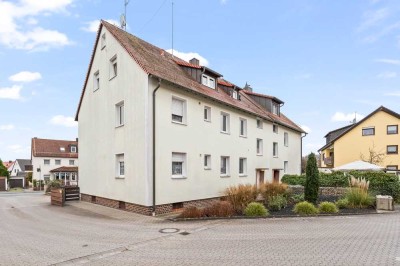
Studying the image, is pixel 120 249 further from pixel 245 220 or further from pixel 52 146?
pixel 52 146

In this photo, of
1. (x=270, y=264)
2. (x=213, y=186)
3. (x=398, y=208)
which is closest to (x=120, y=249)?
(x=270, y=264)

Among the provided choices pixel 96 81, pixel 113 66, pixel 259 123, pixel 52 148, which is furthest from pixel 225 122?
pixel 52 148

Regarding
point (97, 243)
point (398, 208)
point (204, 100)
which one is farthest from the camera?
point (204, 100)

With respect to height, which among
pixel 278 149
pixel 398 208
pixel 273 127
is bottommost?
pixel 398 208

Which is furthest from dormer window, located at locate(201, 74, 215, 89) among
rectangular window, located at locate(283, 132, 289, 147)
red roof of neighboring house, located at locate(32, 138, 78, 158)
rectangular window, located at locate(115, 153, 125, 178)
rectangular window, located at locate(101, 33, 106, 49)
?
red roof of neighboring house, located at locate(32, 138, 78, 158)

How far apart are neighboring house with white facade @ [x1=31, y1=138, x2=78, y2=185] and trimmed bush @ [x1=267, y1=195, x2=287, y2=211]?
42149 mm

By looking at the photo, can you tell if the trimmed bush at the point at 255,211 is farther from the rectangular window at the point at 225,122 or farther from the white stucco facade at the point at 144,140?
the rectangular window at the point at 225,122

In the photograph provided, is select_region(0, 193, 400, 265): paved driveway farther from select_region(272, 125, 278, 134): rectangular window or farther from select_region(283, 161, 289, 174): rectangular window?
select_region(283, 161, 289, 174): rectangular window

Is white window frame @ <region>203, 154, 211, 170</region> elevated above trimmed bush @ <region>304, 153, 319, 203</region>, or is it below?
above

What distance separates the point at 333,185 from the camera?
21109 mm

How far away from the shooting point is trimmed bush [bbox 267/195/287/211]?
14141 millimetres

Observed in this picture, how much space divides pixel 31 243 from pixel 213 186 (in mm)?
10815

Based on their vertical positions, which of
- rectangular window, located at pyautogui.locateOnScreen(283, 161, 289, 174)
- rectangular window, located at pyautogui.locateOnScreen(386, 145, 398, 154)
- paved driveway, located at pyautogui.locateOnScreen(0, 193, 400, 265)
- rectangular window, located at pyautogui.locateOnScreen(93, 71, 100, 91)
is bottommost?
paved driveway, located at pyautogui.locateOnScreen(0, 193, 400, 265)

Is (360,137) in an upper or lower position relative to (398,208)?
upper
